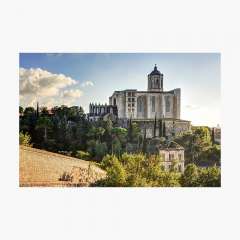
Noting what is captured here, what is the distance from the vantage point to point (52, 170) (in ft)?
31.9

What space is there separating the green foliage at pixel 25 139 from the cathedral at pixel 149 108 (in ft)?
3.27

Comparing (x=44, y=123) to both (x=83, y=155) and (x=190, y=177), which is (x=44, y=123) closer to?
(x=83, y=155)

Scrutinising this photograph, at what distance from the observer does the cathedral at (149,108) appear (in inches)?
384

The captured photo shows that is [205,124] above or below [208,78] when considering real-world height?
below

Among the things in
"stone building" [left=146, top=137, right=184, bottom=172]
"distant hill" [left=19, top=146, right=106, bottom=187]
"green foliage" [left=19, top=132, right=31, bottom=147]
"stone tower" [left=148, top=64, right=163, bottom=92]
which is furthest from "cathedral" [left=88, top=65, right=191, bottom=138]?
"green foliage" [left=19, top=132, right=31, bottom=147]

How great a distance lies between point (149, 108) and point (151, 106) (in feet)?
0.14

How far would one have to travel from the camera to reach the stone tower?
9695mm

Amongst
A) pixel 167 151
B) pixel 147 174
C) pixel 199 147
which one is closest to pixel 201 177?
pixel 199 147

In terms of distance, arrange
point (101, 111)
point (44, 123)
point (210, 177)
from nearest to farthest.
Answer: point (210, 177) → point (101, 111) → point (44, 123)

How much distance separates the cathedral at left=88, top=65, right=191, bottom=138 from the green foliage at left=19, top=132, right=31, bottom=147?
1.00 metres

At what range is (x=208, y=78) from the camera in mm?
9680
